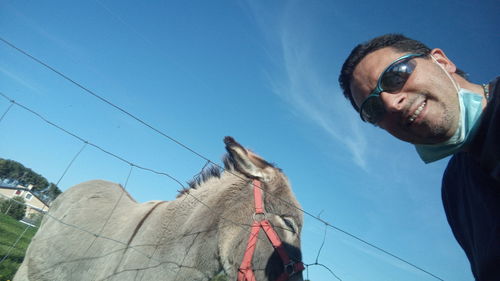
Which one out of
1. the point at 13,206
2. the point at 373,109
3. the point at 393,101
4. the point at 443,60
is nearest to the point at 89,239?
the point at 373,109

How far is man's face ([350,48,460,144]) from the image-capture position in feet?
4.80

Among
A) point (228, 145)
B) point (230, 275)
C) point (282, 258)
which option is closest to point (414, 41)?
point (228, 145)

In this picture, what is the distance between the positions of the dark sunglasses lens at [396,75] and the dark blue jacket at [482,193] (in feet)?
1.53

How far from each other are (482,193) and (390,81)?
824mm

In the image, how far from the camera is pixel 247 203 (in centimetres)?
322

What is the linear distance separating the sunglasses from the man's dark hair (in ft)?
0.38

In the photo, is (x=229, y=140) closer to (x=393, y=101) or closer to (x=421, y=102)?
(x=393, y=101)

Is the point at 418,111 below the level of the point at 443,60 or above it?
below

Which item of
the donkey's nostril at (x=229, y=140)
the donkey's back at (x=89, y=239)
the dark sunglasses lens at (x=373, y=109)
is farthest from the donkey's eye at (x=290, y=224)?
the dark sunglasses lens at (x=373, y=109)

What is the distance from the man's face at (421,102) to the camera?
4.80ft

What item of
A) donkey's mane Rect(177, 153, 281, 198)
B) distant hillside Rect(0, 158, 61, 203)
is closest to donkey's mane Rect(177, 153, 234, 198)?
donkey's mane Rect(177, 153, 281, 198)

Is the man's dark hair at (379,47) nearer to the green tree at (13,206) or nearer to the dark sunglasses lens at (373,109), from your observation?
the dark sunglasses lens at (373,109)

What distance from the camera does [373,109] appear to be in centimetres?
193

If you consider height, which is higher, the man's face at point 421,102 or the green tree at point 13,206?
the man's face at point 421,102
